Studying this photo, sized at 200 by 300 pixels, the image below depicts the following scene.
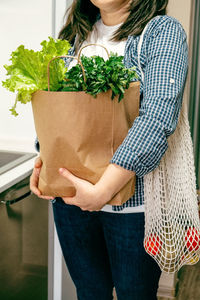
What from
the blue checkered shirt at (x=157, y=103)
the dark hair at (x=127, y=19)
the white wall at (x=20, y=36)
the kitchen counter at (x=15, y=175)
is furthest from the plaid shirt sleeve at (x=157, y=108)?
the white wall at (x=20, y=36)

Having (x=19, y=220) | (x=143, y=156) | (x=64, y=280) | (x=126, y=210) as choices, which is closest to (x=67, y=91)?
(x=143, y=156)

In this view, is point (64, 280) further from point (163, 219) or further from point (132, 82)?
point (132, 82)

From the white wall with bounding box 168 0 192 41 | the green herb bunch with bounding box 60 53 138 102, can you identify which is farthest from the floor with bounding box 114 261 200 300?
the green herb bunch with bounding box 60 53 138 102

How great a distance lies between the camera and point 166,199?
1.13m

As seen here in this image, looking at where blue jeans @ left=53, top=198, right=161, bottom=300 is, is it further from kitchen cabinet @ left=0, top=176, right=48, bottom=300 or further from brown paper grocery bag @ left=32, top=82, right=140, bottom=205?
kitchen cabinet @ left=0, top=176, right=48, bottom=300

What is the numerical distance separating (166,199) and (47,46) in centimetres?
50

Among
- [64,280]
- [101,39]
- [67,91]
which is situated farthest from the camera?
[64,280]

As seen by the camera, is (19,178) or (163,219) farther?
(19,178)

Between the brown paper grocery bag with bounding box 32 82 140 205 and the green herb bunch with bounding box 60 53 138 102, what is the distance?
0.07 ft

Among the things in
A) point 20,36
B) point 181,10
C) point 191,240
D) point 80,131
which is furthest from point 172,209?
point 181,10

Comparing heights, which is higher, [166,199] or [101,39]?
[101,39]

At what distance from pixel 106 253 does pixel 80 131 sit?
0.47m

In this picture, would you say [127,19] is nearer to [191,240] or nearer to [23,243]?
[191,240]

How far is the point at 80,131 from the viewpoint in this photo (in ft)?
3.32
